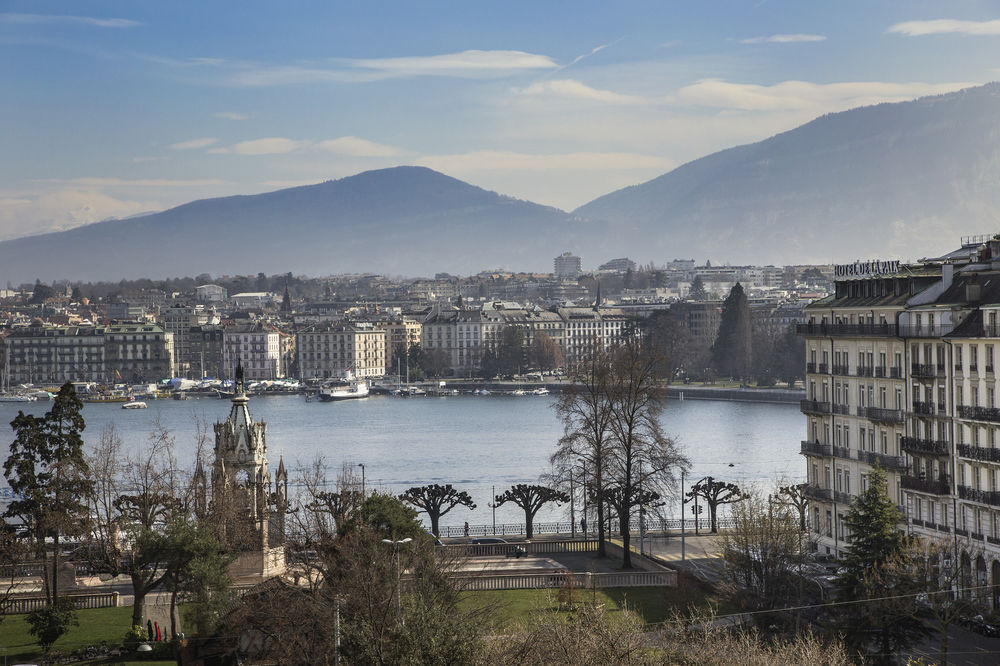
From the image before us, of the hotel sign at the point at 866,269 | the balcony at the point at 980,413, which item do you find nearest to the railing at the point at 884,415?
the balcony at the point at 980,413

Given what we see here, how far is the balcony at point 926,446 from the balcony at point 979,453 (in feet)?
1.96

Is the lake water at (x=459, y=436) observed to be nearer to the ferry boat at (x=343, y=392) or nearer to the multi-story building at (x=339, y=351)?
the ferry boat at (x=343, y=392)

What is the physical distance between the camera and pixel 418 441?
85.4 metres

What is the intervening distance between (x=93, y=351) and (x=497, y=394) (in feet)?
180

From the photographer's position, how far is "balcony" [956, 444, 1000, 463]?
91.5ft

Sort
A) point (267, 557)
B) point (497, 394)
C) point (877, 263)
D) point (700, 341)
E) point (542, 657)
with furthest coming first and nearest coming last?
1. point (700, 341)
2. point (497, 394)
3. point (877, 263)
4. point (267, 557)
5. point (542, 657)

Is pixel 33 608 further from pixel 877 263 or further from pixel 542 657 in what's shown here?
pixel 877 263

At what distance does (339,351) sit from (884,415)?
452 feet

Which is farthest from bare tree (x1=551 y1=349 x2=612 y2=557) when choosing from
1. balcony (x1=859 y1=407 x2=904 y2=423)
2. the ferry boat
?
the ferry boat

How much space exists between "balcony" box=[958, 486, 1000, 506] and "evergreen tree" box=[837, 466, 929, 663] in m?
2.37

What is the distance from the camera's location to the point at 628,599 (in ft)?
90.9

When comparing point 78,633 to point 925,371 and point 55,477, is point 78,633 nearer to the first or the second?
point 55,477

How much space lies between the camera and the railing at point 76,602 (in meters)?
26.5

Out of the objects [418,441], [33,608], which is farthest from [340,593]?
[418,441]
